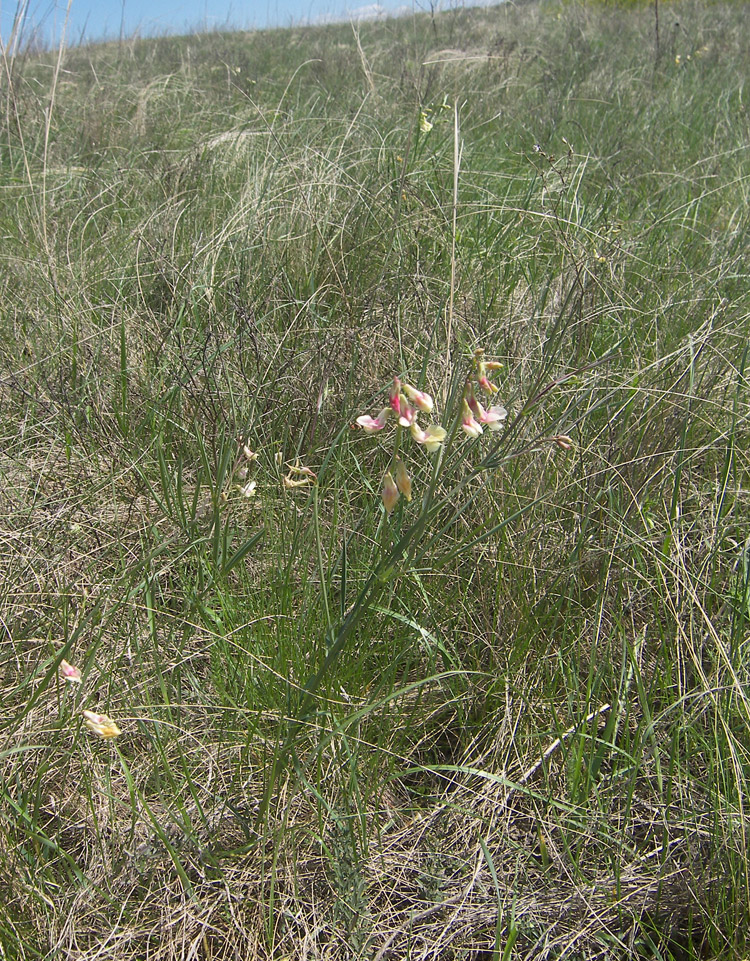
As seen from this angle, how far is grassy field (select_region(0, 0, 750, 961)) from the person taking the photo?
994mm

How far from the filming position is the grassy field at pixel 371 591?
99cm

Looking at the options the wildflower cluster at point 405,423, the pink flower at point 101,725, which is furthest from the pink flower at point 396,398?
the pink flower at point 101,725

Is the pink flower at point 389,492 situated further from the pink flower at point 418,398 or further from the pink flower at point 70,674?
the pink flower at point 70,674

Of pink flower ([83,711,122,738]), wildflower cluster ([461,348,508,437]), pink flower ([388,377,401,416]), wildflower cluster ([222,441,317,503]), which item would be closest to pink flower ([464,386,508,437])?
wildflower cluster ([461,348,508,437])

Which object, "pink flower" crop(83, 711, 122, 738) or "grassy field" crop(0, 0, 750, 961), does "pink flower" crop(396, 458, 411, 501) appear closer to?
"grassy field" crop(0, 0, 750, 961)

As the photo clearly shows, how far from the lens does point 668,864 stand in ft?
3.43

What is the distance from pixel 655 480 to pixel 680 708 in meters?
0.50

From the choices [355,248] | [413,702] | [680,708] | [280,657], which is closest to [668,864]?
[680,708]

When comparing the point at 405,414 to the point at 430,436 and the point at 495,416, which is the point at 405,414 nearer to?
the point at 430,436

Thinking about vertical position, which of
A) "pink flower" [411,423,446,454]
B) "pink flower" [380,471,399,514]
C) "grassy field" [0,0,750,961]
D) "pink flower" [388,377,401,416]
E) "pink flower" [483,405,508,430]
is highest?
"pink flower" [388,377,401,416]

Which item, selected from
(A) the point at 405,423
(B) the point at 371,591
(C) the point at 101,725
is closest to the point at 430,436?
(A) the point at 405,423

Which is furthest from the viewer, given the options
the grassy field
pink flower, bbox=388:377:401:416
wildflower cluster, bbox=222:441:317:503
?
wildflower cluster, bbox=222:441:317:503

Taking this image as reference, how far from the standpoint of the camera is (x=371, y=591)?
125 cm

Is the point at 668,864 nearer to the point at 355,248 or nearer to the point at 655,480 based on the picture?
the point at 655,480
